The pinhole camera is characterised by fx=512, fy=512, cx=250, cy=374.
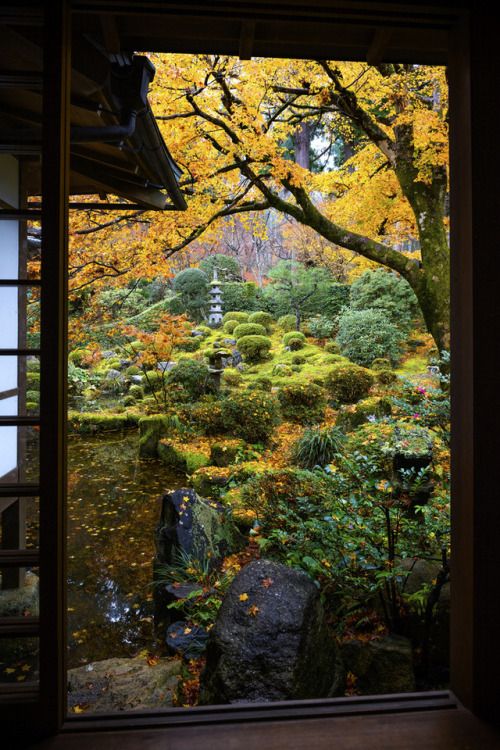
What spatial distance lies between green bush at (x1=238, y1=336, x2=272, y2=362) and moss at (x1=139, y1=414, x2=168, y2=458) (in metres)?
3.07

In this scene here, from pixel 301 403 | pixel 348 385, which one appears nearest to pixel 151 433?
pixel 301 403

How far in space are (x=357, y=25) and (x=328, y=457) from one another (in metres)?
5.01

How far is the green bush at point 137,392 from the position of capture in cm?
978

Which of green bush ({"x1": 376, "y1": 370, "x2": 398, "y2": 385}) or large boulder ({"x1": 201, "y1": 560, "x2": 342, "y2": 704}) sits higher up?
green bush ({"x1": 376, "y1": 370, "x2": 398, "y2": 385})

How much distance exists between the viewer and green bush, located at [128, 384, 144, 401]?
9.78m

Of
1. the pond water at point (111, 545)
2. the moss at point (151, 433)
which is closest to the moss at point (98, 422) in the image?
the pond water at point (111, 545)

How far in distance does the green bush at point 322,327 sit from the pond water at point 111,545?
4772 mm

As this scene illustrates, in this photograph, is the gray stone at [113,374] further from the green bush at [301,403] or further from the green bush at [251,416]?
the green bush at [301,403]

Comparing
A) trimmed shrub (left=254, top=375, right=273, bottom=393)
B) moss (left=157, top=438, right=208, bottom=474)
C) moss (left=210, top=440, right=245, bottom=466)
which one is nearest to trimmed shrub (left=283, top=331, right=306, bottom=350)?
trimmed shrub (left=254, top=375, right=273, bottom=393)

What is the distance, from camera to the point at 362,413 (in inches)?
285

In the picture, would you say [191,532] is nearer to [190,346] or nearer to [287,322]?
[190,346]

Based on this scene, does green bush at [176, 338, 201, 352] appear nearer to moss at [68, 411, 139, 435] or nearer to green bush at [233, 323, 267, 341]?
green bush at [233, 323, 267, 341]

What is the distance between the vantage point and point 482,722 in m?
1.51

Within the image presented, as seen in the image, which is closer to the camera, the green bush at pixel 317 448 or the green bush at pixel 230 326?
the green bush at pixel 317 448
